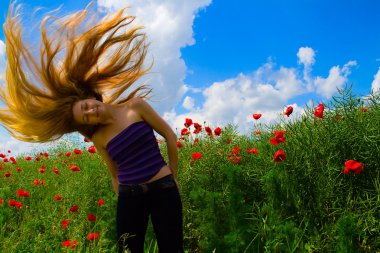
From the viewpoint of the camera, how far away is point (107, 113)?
10.1ft

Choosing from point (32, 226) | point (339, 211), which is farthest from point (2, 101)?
point (339, 211)

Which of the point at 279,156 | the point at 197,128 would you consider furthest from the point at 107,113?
the point at 197,128

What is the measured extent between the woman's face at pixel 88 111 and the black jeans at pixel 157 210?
0.56m

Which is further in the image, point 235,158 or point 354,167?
point 235,158

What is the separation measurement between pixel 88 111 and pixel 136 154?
0.54 meters

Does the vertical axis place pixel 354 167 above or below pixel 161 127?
below

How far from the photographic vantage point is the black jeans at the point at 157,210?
9.23ft

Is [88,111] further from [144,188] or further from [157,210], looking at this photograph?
[157,210]

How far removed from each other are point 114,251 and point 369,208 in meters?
2.42

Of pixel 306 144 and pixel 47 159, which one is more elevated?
pixel 47 159

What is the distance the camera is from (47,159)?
9.05 meters

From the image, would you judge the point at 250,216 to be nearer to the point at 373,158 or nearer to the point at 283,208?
the point at 283,208

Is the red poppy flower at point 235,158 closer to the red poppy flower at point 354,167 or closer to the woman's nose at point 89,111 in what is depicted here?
the red poppy flower at point 354,167

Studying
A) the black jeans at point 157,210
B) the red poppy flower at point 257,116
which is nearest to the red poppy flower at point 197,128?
the red poppy flower at point 257,116
